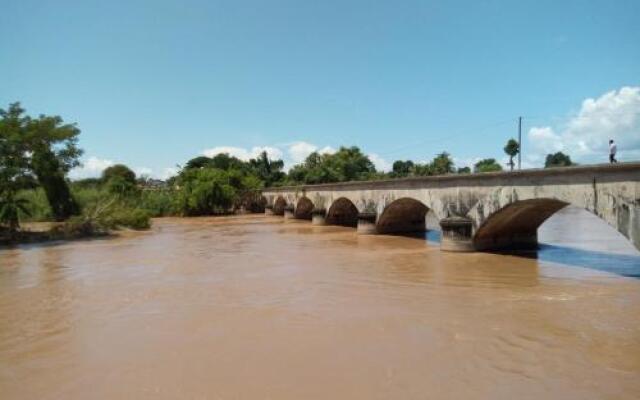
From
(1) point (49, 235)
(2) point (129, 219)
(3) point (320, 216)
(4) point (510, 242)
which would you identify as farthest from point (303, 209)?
(4) point (510, 242)

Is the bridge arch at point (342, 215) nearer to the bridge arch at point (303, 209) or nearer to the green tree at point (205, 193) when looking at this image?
the bridge arch at point (303, 209)

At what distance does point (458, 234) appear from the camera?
17828 millimetres

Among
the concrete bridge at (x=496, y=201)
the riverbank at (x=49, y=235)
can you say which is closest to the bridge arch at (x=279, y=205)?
the concrete bridge at (x=496, y=201)

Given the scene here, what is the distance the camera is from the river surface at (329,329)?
6.25 m

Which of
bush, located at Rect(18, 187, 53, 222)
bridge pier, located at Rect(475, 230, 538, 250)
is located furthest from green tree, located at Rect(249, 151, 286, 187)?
bridge pier, located at Rect(475, 230, 538, 250)

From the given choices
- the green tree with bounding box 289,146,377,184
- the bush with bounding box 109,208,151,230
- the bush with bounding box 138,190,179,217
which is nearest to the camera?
the bush with bounding box 109,208,151,230

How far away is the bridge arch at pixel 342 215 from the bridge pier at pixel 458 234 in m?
15.4

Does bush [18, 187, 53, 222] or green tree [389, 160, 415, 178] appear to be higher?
green tree [389, 160, 415, 178]

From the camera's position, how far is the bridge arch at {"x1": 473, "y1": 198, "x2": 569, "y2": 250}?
16094 millimetres

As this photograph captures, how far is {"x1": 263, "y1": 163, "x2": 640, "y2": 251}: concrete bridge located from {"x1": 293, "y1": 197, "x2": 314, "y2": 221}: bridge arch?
916 centimetres

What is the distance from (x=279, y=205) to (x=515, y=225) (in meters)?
32.8

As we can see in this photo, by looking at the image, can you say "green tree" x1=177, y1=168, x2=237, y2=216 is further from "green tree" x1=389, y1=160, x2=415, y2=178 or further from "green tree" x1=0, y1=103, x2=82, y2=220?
"green tree" x1=389, y1=160, x2=415, y2=178

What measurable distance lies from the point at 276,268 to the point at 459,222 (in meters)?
7.03

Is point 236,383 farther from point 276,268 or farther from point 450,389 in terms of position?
point 276,268
